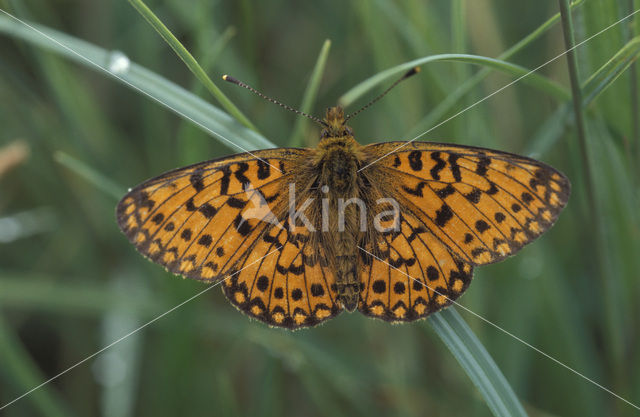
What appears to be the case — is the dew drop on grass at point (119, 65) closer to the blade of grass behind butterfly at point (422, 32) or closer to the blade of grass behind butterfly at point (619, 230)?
the blade of grass behind butterfly at point (422, 32)

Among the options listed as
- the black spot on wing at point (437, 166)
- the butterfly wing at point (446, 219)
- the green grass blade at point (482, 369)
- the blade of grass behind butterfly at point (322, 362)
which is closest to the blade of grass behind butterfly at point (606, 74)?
the butterfly wing at point (446, 219)

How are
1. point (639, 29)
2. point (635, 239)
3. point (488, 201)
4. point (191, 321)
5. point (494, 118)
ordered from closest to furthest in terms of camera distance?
point (639, 29)
point (488, 201)
point (635, 239)
point (191, 321)
point (494, 118)

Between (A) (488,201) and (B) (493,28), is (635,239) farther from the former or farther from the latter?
(B) (493,28)

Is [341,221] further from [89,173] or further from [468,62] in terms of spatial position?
[89,173]

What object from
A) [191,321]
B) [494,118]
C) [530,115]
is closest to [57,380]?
[191,321]

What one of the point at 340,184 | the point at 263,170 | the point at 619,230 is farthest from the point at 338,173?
the point at 619,230

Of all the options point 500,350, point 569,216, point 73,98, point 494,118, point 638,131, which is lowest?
point 500,350
